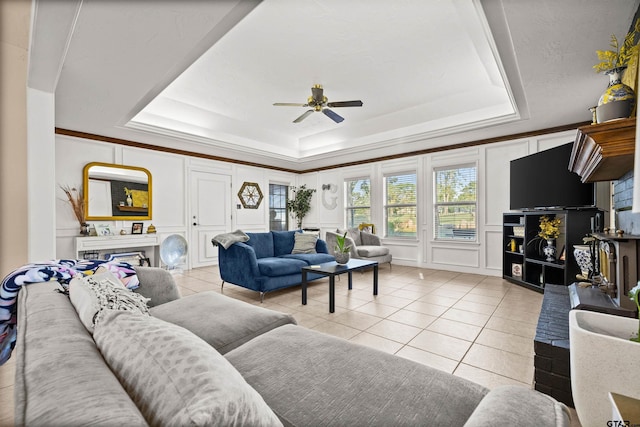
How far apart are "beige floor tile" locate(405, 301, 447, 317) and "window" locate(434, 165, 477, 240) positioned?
2548 mm

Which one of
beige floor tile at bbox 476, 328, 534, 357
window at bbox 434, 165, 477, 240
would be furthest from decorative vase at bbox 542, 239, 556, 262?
beige floor tile at bbox 476, 328, 534, 357

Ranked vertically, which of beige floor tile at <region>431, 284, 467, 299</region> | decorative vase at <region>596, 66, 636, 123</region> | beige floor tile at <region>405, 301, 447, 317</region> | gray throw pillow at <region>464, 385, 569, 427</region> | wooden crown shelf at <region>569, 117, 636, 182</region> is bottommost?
beige floor tile at <region>431, 284, 467, 299</region>

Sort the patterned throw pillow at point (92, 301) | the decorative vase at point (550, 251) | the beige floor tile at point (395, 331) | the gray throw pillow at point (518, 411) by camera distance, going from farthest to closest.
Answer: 1. the decorative vase at point (550, 251)
2. the beige floor tile at point (395, 331)
3. the patterned throw pillow at point (92, 301)
4. the gray throw pillow at point (518, 411)

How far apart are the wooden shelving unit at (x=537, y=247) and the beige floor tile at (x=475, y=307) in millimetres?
1137

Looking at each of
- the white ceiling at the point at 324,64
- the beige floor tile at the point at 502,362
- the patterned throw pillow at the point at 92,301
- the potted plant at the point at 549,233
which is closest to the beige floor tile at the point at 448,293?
→ the potted plant at the point at 549,233

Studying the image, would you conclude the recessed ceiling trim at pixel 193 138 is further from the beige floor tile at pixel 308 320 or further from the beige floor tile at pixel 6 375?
the beige floor tile at pixel 308 320

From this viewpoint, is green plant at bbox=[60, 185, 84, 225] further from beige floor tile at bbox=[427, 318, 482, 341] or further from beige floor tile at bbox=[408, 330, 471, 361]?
beige floor tile at bbox=[427, 318, 482, 341]

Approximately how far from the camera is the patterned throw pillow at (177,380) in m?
0.48

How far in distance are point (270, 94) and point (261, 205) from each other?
3.44m

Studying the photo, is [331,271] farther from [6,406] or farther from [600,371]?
[6,406]

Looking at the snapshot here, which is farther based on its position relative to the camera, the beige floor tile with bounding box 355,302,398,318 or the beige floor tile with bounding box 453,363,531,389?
the beige floor tile with bounding box 355,302,398,318

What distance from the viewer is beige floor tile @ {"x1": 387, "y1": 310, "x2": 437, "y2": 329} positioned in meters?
2.83

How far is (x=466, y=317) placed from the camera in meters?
A: 3.00

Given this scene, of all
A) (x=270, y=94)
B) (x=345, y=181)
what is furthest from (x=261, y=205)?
(x=270, y=94)
